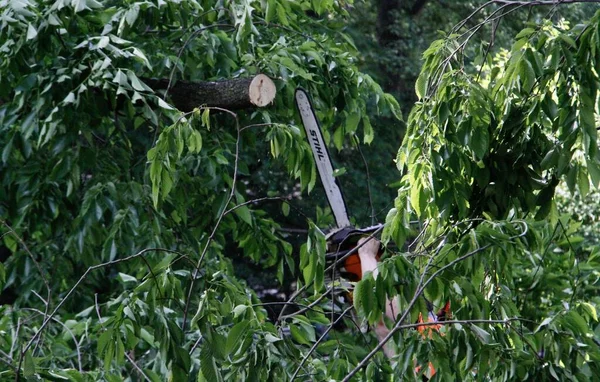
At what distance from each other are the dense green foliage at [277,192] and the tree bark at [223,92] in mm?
107

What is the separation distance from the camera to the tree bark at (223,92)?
209 inches

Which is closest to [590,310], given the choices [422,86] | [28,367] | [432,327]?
[432,327]

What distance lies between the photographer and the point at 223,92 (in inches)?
212

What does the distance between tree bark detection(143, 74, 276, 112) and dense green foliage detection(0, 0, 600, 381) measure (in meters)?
0.11

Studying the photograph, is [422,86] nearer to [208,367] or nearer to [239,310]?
[239,310]

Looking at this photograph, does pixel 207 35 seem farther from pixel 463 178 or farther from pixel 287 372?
pixel 287 372

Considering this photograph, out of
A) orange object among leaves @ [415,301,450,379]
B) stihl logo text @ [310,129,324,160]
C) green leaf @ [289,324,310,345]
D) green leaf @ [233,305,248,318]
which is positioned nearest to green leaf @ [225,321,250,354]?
green leaf @ [233,305,248,318]

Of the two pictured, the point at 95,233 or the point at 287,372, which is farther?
the point at 95,233

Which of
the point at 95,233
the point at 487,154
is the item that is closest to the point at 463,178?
the point at 487,154

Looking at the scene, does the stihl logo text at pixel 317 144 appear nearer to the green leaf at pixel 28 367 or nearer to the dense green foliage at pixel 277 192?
the dense green foliage at pixel 277 192

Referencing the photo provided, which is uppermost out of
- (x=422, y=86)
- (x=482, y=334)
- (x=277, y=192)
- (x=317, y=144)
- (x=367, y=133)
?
(x=422, y=86)

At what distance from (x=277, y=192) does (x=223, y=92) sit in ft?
4.64

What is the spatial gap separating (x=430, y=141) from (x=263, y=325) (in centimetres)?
69

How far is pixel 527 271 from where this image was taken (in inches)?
274
